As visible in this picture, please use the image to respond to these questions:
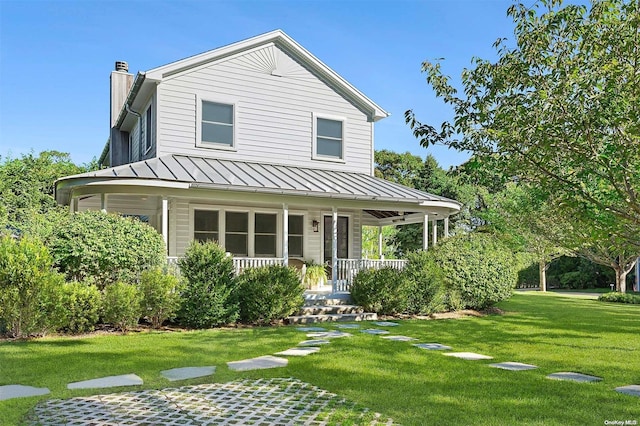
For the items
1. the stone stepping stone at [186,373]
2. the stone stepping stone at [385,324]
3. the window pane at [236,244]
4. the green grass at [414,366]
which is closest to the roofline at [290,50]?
the window pane at [236,244]

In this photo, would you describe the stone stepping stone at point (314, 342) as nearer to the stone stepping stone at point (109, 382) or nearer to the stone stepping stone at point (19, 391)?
the stone stepping stone at point (109, 382)

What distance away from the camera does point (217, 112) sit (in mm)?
14938

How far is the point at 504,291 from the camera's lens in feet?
46.8

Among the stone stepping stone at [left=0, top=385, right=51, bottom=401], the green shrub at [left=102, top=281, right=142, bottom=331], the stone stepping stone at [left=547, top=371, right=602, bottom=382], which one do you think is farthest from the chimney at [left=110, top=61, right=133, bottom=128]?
the stone stepping stone at [left=547, top=371, right=602, bottom=382]

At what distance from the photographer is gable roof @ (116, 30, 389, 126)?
14.1 metres

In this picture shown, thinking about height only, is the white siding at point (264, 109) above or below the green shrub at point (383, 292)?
above

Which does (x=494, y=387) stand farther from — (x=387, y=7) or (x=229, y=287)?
(x=387, y=7)

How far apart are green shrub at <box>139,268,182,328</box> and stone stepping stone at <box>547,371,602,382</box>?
6906 millimetres

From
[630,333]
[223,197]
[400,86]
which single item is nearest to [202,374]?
[223,197]

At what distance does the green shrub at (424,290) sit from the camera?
42.9 ft

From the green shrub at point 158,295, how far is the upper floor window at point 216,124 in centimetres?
551

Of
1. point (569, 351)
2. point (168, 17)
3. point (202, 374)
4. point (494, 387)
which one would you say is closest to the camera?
point (494, 387)

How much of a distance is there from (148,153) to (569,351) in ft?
39.3

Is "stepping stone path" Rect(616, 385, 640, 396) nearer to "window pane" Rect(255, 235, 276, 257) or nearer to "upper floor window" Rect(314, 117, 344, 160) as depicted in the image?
"window pane" Rect(255, 235, 276, 257)
